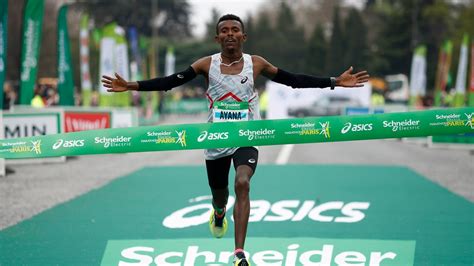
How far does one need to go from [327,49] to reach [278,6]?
16.0 metres

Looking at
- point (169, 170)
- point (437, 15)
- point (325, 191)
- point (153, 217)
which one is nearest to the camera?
point (153, 217)

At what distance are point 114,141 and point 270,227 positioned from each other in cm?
283

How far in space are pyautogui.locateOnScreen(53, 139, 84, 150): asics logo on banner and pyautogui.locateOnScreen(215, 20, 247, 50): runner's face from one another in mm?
1431

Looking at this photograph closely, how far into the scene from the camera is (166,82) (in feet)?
19.4

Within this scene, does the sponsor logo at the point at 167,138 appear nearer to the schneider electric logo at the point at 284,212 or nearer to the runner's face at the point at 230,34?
the runner's face at the point at 230,34

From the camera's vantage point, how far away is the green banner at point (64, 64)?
21.1 m

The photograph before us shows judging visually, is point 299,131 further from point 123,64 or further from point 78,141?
point 123,64

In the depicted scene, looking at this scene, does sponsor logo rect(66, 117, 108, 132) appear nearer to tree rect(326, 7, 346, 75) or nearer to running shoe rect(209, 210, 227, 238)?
running shoe rect(209, 210, 227, 238)

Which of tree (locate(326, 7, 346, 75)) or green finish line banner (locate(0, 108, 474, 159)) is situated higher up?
tree (locate(326, 7, 346, 75))

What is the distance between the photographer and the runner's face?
5.75 metres

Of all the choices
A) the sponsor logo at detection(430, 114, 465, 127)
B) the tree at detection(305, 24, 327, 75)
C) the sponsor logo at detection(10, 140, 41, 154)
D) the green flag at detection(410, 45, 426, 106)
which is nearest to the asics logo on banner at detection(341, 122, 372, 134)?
the sponsor logo at detection(430, 114, 465, 127)

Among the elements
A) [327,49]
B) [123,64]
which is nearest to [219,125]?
[123,64]

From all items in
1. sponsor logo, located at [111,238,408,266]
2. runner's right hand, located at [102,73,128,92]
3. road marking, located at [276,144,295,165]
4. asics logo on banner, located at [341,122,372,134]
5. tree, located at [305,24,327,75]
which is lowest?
road marking, located at [276,144,295,165]

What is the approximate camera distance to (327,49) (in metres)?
76.0
